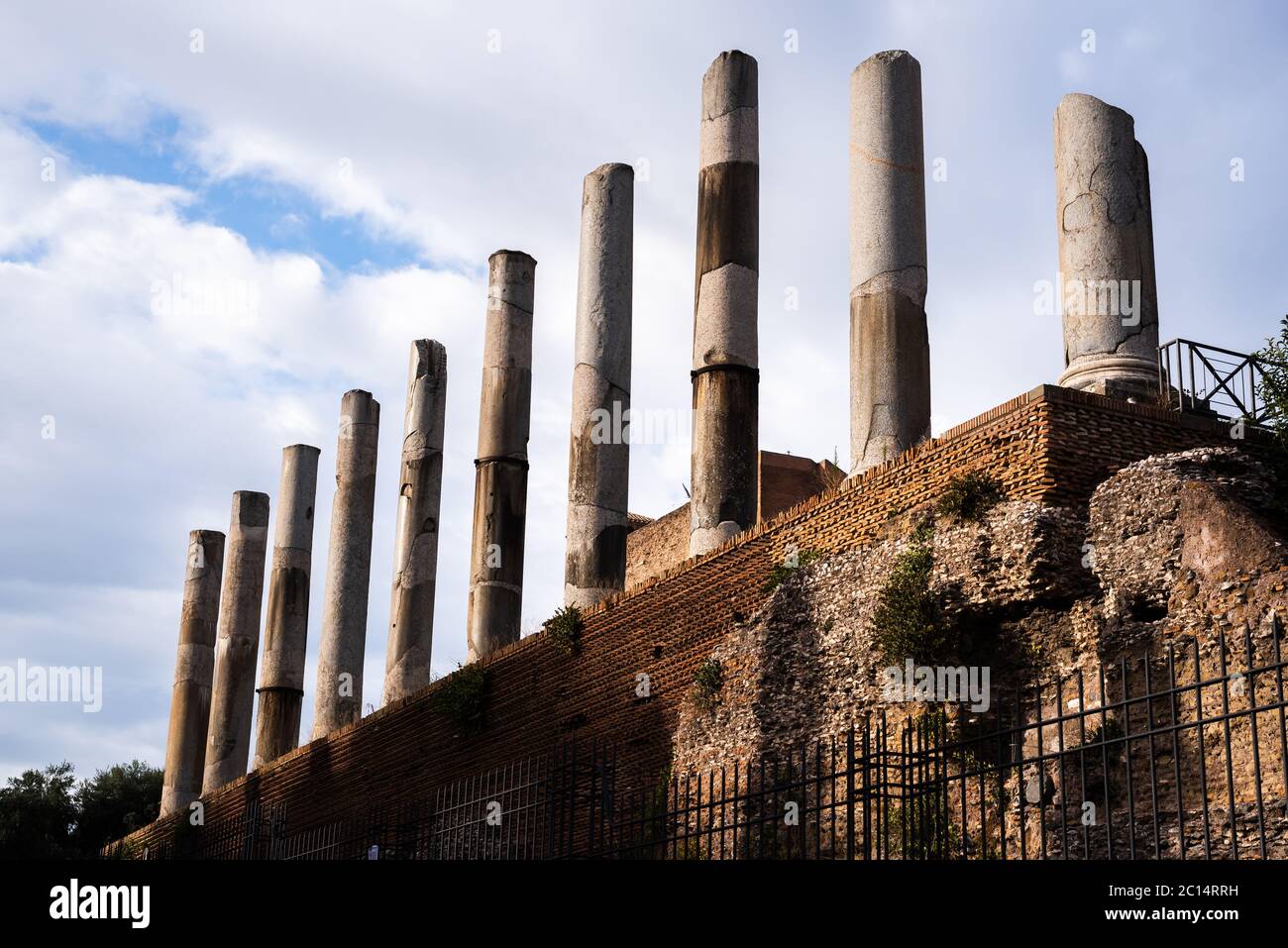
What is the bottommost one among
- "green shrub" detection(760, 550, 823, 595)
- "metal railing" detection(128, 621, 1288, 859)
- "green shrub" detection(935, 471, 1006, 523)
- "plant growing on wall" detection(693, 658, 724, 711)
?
"metal railing" detection(128, 621, 1288, 859)

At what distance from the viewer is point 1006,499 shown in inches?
425

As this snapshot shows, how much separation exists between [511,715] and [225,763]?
10.2m

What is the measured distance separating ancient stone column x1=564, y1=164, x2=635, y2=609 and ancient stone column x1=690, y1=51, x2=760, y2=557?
1.49 m

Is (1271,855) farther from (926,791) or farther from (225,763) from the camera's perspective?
(225,763)

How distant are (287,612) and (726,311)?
11.1 meters

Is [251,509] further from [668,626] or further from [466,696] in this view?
[668,626]

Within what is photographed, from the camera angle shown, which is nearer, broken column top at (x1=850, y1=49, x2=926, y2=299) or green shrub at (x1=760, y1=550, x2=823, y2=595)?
green shrub at (x1=760, y1=550, x2=823, y2=595)

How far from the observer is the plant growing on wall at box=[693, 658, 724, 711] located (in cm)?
1262

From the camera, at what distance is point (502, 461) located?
765 inches

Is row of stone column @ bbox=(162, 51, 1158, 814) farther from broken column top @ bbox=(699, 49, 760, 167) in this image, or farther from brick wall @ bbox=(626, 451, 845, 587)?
brick wall @ bbox=(626, 451, 845, 587)

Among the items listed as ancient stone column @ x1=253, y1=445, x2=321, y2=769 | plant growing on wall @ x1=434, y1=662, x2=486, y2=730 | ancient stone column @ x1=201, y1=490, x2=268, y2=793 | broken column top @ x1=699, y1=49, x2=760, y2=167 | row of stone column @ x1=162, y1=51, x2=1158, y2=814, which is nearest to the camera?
row of stone column @ x1=162, y1=51, x2=1158, y2=814

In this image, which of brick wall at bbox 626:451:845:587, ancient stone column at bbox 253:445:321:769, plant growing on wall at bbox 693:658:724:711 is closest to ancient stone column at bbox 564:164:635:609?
brick wall at bbox 626:451:845:587
